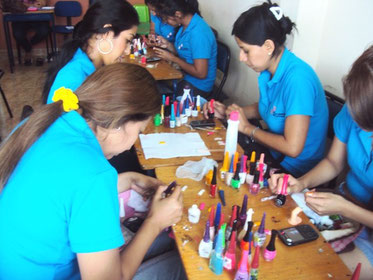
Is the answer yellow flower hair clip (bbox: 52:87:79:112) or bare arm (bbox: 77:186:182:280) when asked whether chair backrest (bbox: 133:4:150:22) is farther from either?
yellow flower hair clip (bbox: 52:87:79:112)

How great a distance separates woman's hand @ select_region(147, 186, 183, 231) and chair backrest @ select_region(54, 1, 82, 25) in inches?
223

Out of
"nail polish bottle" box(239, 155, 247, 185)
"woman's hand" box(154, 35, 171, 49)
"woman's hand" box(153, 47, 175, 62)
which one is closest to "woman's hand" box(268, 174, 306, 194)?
"nail polish bottle" box(239, 155, 247, 185)

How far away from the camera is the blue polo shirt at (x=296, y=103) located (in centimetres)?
177

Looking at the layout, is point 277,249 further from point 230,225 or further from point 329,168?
point 329,168

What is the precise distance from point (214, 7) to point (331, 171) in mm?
2798

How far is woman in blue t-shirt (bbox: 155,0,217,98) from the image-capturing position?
9.79 feet

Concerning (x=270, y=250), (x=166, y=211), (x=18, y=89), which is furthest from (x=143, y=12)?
(x=270, y=250)

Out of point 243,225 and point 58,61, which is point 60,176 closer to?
point 243,225

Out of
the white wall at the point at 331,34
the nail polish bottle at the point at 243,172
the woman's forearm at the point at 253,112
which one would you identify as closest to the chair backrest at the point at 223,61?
the white wall at the point at 331,34

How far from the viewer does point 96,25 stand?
1.89 meters

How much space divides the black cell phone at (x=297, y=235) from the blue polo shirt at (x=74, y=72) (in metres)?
1.22

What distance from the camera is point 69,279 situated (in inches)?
44.6

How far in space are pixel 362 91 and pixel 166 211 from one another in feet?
2.47

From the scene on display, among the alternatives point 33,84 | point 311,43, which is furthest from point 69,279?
point 33,84
